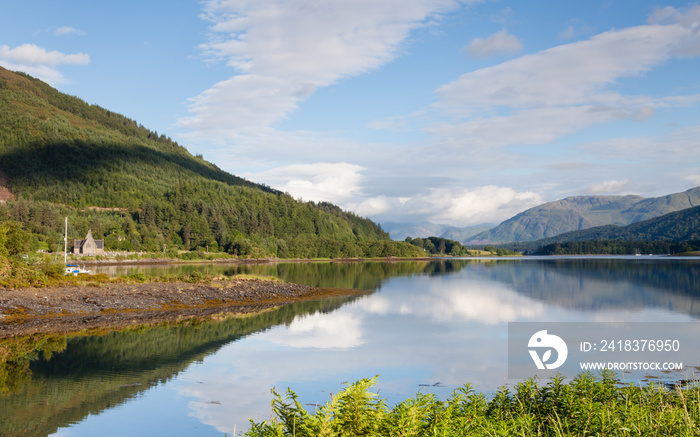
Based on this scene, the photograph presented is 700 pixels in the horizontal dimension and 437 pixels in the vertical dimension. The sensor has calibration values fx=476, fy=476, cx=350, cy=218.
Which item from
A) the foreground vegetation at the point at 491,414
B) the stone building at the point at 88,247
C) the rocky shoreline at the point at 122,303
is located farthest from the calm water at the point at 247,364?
the stone building at the point at 88,247

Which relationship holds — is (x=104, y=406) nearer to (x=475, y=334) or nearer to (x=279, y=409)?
(x=279, y=409)

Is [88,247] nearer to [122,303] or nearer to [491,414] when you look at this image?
[122,303]

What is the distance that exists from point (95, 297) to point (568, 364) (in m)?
32.6

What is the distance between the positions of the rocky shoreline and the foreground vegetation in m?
27.2

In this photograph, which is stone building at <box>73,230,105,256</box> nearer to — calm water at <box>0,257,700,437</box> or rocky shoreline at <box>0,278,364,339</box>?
rocky shoreline at <box>0,278,364,339</box>

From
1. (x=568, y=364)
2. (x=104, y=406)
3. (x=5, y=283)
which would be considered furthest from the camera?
(x=5, y=283)

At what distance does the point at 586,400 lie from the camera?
8.12m

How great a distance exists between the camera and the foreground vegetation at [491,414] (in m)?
5.58

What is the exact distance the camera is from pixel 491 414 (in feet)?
27.8

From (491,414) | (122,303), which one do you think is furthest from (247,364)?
(122,303)

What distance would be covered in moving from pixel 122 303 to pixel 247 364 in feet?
58.8

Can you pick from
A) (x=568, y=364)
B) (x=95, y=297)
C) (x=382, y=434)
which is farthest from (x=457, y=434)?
(x=95, y=297)

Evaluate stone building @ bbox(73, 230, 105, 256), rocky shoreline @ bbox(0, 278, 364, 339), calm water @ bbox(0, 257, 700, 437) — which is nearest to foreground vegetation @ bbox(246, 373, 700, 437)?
calm water @ bbox(0, 257, 700, 437)

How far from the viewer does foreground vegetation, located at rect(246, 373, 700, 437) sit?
220 inches
